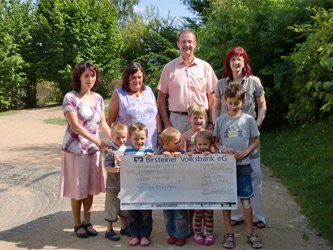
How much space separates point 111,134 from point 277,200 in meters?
3.03

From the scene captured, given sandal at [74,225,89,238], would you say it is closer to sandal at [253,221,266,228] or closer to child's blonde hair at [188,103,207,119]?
child's blonde hair at [188,103,207,119]

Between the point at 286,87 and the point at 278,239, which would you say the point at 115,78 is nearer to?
the point at 286,87

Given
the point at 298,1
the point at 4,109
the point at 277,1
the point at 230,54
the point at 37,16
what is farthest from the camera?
the point at 37,16

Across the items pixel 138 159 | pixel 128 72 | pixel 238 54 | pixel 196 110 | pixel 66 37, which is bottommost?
pixel 138 159

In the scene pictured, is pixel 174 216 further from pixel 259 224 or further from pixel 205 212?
pixel 259 224

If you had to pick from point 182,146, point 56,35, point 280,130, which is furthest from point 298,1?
point 56,35

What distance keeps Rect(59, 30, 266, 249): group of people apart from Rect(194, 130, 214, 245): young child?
1cm

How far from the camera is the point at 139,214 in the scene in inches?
177

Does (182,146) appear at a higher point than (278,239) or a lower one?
higher

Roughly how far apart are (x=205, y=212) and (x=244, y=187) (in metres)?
0.50

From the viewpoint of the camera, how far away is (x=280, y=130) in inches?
449

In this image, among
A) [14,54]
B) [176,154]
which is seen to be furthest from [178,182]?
[14,54]

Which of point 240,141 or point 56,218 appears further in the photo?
point 56,218

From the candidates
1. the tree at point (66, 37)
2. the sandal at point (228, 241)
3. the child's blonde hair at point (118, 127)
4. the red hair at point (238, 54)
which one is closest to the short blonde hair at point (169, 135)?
the child's blonde hair at point (118, 127)
